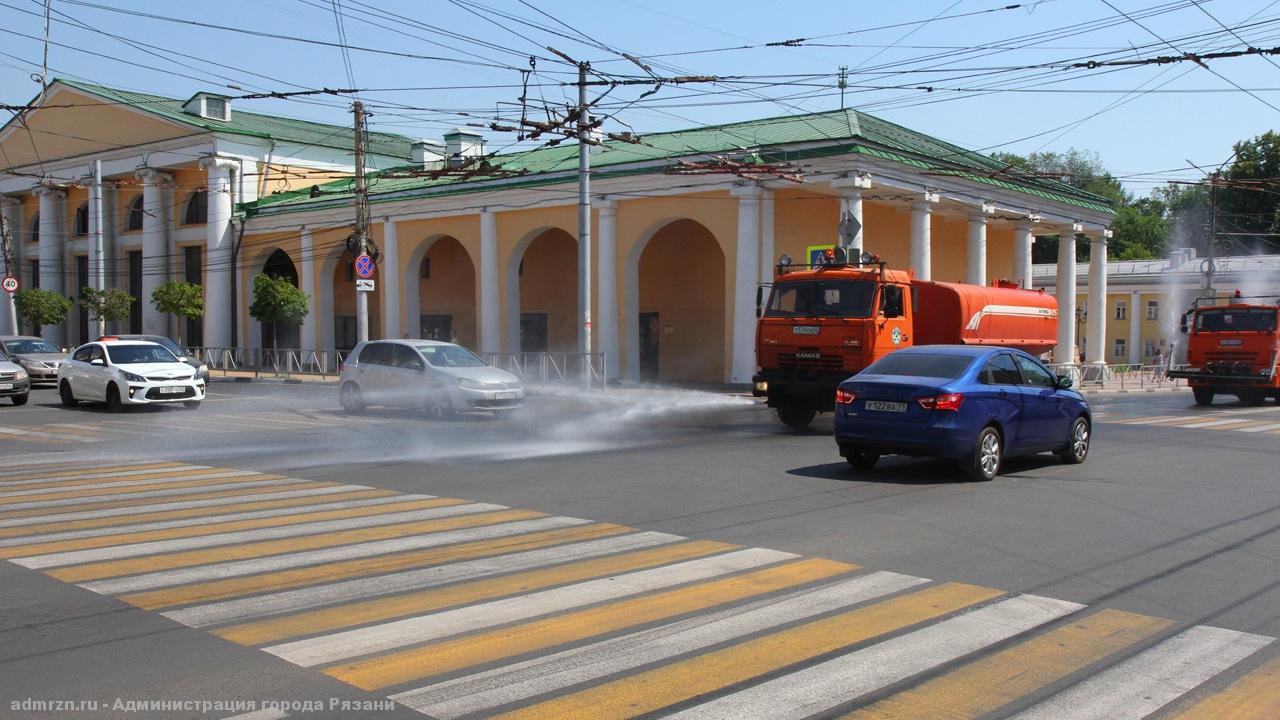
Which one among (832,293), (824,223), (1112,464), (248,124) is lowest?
(1112,464)

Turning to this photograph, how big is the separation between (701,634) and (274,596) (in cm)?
284

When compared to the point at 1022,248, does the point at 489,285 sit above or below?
below

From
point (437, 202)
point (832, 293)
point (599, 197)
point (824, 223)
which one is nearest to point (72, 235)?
point (437, 202)

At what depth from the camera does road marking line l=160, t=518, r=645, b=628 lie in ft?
22.2

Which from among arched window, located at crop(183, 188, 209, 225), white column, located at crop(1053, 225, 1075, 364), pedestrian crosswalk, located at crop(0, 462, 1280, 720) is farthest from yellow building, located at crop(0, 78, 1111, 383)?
pedestrian crosswalk, located at crop(0, 462, 1280, 720)

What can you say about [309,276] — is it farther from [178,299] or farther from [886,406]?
[886,406]

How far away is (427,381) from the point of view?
72.4 ft

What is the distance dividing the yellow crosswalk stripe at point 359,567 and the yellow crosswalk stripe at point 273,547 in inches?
26.3

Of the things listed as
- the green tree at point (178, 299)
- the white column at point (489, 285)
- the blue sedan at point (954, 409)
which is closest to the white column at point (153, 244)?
the green tree at point (178, 299)

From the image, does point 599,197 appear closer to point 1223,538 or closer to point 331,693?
point 1223,538

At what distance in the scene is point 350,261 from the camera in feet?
160

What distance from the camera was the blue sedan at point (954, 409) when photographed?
12.4 m

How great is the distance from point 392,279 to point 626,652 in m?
39.2

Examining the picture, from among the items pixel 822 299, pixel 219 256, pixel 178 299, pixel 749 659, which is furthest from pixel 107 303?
pixel 749 659
